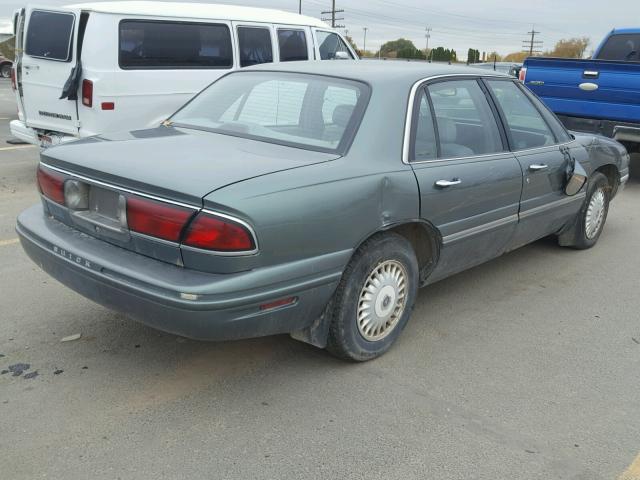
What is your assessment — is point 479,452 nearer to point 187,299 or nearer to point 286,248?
point 286,248

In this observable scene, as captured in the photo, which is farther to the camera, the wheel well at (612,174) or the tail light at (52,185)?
the wheel well at (612,174)

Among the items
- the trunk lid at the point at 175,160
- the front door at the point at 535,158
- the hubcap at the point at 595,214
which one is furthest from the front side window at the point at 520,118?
the trunk lid at the point at 175,160

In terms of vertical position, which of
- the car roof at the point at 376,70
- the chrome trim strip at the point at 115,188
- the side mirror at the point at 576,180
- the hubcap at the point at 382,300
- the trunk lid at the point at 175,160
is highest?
the car roof at the point at 376,70

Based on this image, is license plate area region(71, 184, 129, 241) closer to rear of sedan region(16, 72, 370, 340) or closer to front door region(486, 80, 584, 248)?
rear of sedan region(16, 72, 370, 340)

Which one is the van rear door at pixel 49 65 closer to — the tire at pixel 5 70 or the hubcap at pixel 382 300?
the hubcap at pixel 382 300

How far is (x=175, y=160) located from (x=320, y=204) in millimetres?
734

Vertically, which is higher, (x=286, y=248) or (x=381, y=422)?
(x=286, y=248)

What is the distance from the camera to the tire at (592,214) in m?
5.59

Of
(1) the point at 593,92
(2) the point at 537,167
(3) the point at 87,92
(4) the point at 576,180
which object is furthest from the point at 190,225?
(1) the point at 593,92

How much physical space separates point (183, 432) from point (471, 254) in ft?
7.10

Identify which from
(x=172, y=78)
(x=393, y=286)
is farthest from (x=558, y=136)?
(x=172, y=78)

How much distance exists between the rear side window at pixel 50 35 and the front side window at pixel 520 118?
5.04m

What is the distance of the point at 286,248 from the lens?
2838 mm

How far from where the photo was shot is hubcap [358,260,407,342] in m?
3.42
